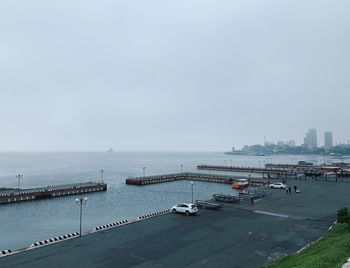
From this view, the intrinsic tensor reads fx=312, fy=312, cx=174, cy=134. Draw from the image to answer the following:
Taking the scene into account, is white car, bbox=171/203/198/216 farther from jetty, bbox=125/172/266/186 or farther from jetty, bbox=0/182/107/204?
jetty, bbox=125/172/266/186

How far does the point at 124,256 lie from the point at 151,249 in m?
2.19

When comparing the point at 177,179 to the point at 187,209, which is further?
the point at 177,179

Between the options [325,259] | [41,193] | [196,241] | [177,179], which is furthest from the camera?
[177,179]

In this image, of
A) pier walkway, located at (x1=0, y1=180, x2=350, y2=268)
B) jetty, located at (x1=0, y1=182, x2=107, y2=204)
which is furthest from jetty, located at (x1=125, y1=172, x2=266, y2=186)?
pier walkway, located at (x1=0, y1=180, x2=350, y2=268)

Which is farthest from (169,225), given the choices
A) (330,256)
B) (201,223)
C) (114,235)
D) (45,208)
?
(45,208)

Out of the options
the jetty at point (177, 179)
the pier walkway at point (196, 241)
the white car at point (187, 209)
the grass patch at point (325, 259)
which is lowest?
the jetty at point (177, 179)

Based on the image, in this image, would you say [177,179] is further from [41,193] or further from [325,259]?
[325,259]

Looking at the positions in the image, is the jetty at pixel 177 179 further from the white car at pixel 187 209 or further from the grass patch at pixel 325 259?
the grass patch at pixel 325 259

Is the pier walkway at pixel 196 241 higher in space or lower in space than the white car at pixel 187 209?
lower

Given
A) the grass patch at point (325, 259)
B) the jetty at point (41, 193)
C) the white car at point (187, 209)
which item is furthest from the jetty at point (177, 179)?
the grass patch at point (325, 259)

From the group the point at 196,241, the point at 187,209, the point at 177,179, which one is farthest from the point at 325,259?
the point at 177,179

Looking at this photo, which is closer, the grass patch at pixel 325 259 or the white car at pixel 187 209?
the grass patch at pixel 325 259

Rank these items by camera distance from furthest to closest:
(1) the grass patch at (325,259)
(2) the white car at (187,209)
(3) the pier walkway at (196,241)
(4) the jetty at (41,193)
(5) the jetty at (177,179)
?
(5) the jetty at (177,179), (4) the jetty at (41,193), (2) the white car at (187,209), (3) the pier walkway at (196,241), (1) the grass patch at (325,259)

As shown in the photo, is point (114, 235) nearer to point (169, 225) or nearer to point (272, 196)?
point (169, 225)
